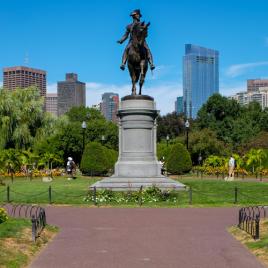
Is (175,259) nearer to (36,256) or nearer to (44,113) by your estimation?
(36,256)

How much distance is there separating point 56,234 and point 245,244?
5040mm

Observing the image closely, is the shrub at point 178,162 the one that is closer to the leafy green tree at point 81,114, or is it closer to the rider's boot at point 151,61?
the rider's boot at point 151,61

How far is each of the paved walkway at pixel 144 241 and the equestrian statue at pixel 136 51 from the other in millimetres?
10441

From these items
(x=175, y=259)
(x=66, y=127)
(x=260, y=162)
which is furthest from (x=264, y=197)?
(x=66, y=127)

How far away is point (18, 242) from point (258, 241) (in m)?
5.64

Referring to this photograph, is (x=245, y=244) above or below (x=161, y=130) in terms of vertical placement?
below

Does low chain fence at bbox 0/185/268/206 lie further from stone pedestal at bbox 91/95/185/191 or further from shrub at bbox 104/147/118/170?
shrub at bbox 104/147/118/170

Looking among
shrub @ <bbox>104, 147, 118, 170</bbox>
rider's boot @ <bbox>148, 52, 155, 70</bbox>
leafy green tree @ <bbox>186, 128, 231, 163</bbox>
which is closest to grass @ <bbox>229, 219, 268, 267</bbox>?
rider's boot @ <bbox>148, 52, 155, 70</bbox>

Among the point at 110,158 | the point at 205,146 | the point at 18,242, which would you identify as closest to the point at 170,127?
the point at 205,146

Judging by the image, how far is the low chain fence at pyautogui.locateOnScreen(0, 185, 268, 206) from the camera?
930 inches

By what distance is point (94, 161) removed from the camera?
44531 millimetres

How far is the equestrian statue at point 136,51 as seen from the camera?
28.8 meters

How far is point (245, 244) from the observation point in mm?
13484

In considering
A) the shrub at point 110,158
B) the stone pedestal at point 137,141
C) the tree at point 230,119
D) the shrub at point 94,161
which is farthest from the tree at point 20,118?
the tree at point 230,119
